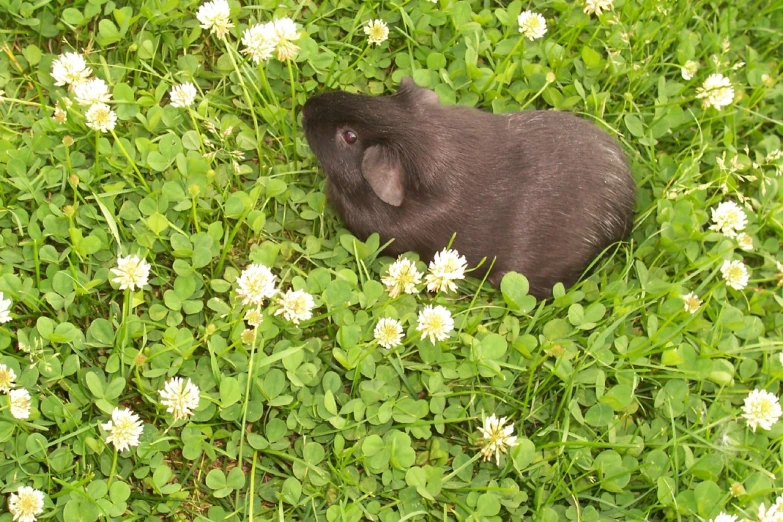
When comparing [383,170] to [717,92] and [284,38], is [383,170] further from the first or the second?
[717,92]

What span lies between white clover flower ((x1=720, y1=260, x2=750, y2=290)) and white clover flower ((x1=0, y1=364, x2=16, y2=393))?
3682 mm

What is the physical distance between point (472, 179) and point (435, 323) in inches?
32.3

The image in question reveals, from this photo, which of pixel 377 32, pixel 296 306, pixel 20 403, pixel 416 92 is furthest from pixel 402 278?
pixel 20 403

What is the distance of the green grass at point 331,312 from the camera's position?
3.64m

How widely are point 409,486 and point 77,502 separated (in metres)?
1.52

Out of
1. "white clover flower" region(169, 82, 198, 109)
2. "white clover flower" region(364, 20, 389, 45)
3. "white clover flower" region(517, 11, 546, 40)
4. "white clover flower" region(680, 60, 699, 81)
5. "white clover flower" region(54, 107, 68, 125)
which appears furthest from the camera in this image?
"white clover flower" region(680, 60, 699, 81)

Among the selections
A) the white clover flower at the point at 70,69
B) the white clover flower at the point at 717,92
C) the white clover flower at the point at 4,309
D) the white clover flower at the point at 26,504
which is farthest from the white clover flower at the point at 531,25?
the white clover flower at the point at 26,504

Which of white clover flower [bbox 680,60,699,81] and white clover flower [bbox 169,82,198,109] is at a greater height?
white clover flower [bbox 169,82,198,109]

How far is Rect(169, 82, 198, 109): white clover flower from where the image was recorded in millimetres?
4066

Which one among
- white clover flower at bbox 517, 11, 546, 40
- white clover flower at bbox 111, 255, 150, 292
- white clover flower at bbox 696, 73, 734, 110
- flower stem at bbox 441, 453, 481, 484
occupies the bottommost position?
flower stem at bbox 441, 453, 481, 484

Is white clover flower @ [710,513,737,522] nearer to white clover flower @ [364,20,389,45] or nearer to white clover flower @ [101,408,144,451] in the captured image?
white clover flower @ [101,408,144,451]

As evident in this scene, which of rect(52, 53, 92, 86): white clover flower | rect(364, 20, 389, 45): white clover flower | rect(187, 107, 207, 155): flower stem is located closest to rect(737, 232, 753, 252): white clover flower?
rect(364, 20, 389, 45): white clover flower

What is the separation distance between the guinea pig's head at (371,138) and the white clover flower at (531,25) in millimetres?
923

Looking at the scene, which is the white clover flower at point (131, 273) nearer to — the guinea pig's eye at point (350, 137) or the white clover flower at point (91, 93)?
the white clover flower at point (91, 93)
